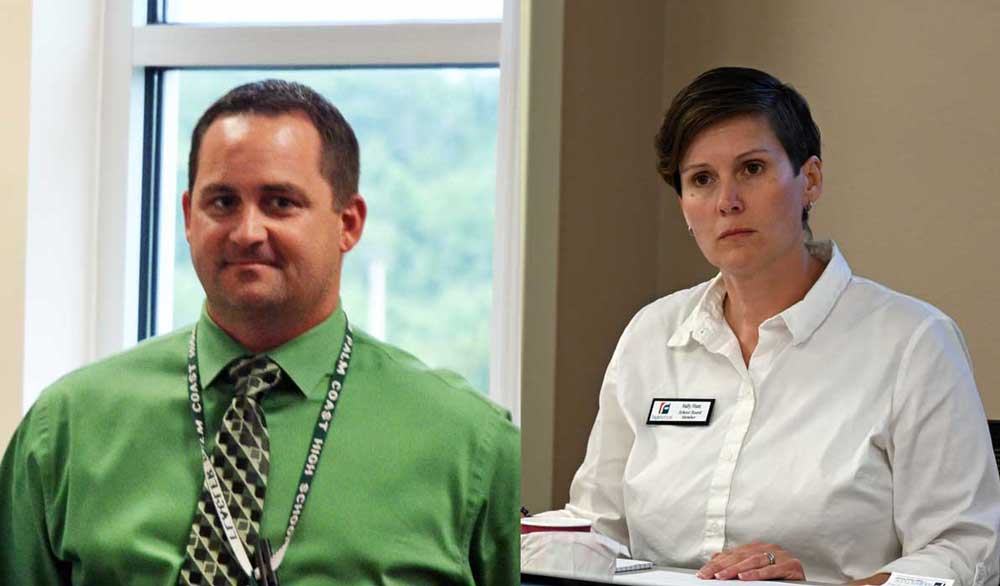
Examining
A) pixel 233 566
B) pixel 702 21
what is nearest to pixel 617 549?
pixel 702 21

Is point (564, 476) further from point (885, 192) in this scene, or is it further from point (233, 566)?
point (233, 566)

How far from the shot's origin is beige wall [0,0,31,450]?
85.2 inches

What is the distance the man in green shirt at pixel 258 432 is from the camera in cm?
90

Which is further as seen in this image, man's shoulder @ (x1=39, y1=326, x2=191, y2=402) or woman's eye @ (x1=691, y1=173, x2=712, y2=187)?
woman's eye @ (x1=691, y1=173, x2=712, y2=187)

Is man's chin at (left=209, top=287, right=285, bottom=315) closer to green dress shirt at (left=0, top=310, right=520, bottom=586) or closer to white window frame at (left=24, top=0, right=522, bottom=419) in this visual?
green dress shirt at (left=0, top=310, right=520, bottom=586)

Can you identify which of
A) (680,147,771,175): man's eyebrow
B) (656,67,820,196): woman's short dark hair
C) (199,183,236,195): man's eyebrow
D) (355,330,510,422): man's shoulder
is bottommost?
(355,330,510,422): man's shoulder

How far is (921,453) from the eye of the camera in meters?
1.63

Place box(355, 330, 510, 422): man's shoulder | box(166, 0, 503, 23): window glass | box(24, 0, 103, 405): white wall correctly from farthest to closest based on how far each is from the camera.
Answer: box(166, 0, 503, 23): window glass, box(24, 0, 103, 405): white wall, box(355, 330, 510, 422): man's shoulder

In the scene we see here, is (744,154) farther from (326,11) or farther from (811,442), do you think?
(326,11)

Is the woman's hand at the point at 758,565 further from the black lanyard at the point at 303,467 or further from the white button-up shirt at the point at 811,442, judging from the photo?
the black lanyard at the point at 303,467

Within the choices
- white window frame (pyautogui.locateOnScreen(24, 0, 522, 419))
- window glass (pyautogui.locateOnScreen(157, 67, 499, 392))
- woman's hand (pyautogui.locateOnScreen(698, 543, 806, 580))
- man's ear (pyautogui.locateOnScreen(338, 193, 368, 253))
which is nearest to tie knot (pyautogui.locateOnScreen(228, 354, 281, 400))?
man's ear (pyautogui.locateOnScreen(338, 193, 368, 253))

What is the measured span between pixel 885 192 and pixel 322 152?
964mm

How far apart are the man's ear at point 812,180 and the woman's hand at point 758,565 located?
0.50 m

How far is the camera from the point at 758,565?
167 centimetres
